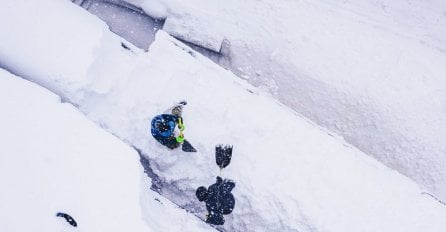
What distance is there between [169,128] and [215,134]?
503 millimetres

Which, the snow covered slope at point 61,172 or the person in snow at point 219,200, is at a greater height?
the snow covered slope at point 61,172

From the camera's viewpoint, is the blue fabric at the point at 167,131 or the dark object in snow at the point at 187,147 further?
the dark object in snow at the point at 187,147

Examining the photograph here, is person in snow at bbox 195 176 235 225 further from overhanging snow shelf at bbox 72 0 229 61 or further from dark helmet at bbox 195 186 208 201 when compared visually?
overhanging snow shelf at bbox 72 0 229 61

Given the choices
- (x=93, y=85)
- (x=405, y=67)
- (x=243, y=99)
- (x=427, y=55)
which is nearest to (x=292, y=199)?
(x=243, y=99)

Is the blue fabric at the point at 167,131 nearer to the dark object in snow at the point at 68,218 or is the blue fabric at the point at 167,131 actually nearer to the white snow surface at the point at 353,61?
the dark object in snow at the point at 68,218

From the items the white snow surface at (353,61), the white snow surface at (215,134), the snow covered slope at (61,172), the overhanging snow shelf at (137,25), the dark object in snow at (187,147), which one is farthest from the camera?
the overhanging snow shelf at (137,25)

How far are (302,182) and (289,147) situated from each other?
40 centimetres

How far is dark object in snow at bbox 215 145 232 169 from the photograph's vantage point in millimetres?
4074

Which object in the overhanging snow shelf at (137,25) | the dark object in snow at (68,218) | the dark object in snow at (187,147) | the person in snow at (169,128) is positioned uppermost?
the overhanging snow shelf at (137,25)

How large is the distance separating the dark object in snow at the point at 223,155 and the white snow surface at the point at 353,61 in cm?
181

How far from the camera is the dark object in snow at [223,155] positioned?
13.4 ft

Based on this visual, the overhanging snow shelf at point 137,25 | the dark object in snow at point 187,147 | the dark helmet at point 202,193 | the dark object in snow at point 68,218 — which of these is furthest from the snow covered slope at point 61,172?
the overhanging snow shelf at point 137,25

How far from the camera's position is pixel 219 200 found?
4066mm

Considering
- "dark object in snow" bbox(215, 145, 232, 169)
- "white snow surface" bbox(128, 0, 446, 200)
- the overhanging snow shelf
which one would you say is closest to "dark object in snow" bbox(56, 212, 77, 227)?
"dark object in snow" bbox(215, 145, 232, 169)
